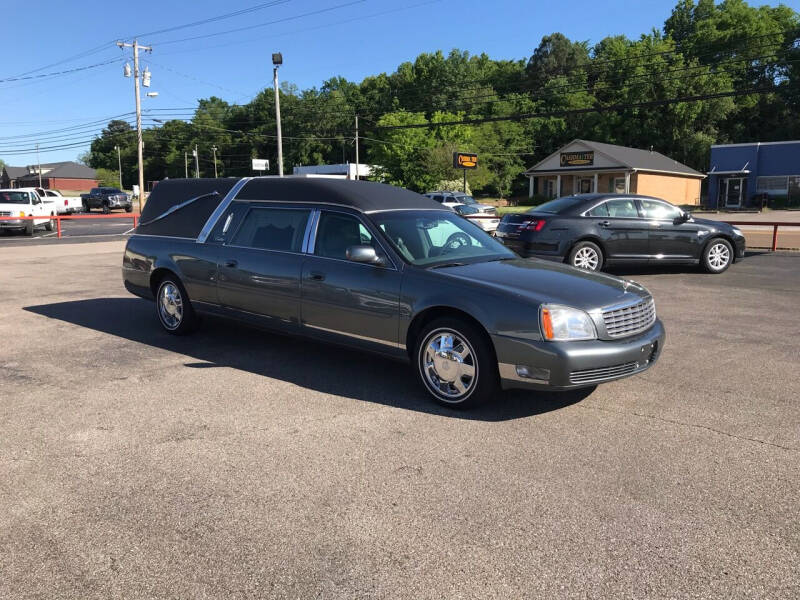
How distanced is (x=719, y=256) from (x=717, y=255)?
5 cm

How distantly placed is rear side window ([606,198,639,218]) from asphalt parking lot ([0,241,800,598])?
609 cm

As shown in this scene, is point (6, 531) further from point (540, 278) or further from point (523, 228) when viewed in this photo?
point (523, 228)

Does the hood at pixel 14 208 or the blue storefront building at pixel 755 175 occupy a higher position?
the blue storefront building at pixel 755 175

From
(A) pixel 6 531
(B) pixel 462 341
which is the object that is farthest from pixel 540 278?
(A) pixel 6 531

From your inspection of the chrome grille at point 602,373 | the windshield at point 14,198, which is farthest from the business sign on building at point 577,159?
the chrome grille at point 602,373

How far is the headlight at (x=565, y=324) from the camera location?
456 cm

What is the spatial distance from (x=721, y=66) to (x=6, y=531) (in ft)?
284

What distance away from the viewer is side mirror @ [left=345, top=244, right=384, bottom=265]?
528cm

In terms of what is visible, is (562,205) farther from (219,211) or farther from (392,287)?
(392,287)

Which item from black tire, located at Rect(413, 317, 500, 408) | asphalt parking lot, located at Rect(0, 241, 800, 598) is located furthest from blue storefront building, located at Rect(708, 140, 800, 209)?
black tire, located at Rect(413, 317, 500, 408)

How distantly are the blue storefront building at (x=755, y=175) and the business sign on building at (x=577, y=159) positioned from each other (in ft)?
31.4

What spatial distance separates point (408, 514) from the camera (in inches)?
132

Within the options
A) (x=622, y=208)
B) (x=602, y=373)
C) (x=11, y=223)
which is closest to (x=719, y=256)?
(x=622, y=208)

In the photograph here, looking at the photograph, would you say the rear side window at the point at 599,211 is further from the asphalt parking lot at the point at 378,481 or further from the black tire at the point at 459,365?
the black tire at the point at 459,365
